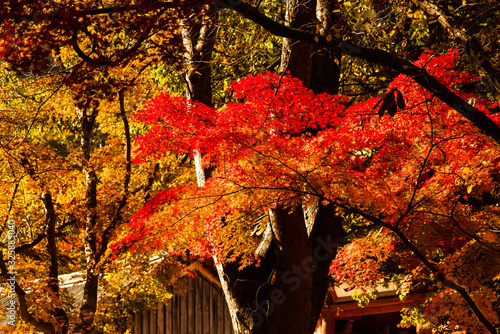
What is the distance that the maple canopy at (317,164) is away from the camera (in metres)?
4.69

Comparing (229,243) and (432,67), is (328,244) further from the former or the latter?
(432,67)

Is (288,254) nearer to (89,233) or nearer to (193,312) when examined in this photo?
(89,233)

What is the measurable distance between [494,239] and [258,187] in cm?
283

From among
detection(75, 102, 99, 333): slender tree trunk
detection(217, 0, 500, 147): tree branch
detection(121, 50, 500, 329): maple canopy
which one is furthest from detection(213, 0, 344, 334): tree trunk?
detection(75, 102, 99, 333): slender tree trunk

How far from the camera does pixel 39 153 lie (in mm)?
8578

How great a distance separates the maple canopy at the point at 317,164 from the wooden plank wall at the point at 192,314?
4168 mm

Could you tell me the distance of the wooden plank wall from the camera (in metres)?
9.76

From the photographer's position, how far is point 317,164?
461cm

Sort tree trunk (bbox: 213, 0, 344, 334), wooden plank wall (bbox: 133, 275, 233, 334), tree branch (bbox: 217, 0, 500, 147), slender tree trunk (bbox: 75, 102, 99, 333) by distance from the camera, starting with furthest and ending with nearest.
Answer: wooden plank wall (bbox: 133, 275, 233, 334) < slender tree trunk (bbox: 75, 102, 99, 333) < tree trunk (bbox: 213, 0, 344, 334) < tree branch (bbox: 217, 0, 500, 147)

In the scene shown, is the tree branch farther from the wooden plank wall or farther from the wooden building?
the wooden plank wall

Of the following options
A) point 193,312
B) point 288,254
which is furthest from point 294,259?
point 193,312

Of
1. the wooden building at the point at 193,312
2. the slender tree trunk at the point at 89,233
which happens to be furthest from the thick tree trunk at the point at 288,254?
the wooden building at the point at 193,312

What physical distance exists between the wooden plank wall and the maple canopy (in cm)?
417

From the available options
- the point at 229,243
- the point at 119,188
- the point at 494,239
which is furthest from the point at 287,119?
the point at 119,188
